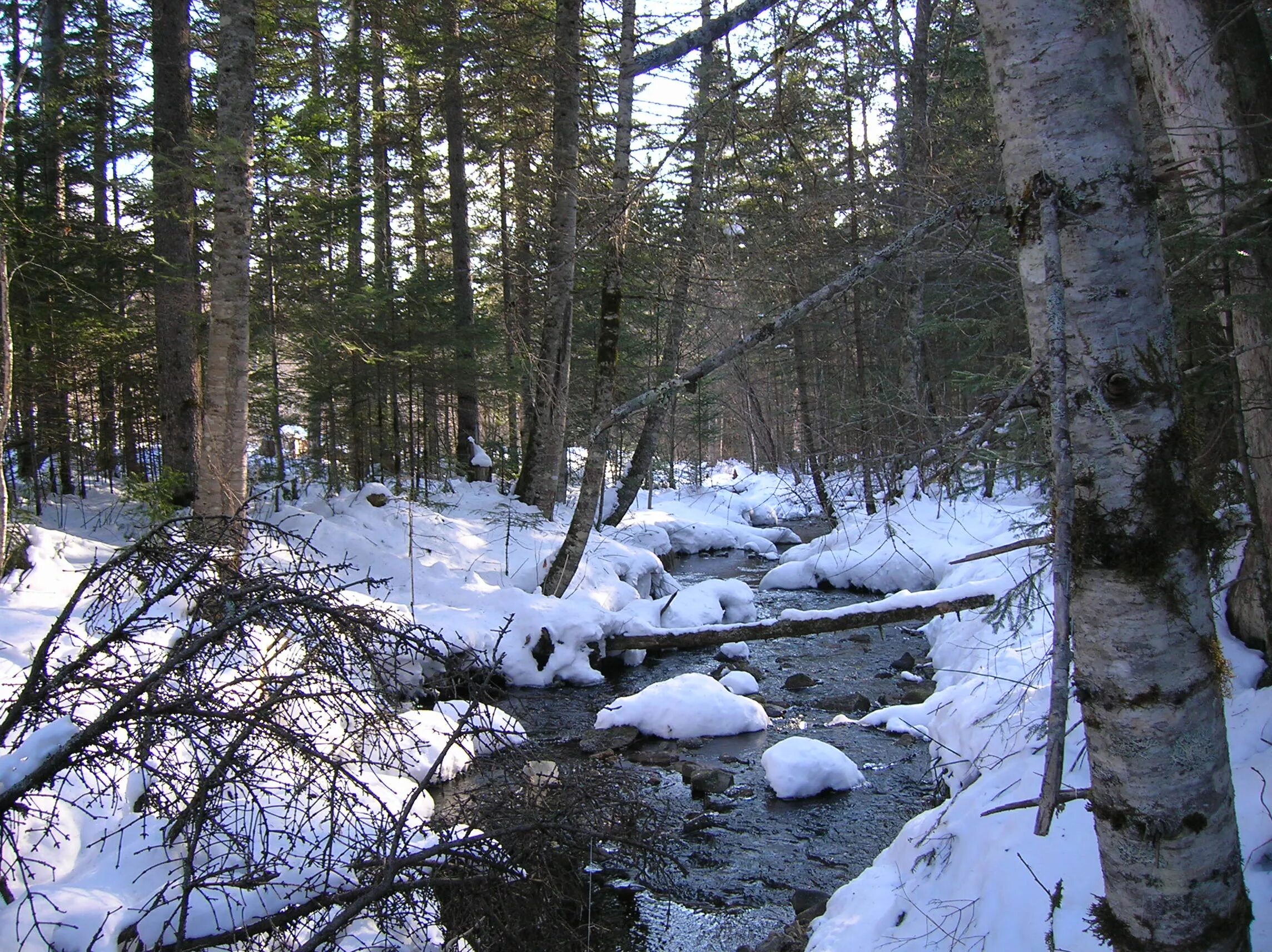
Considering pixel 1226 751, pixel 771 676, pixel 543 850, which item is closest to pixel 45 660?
pixel 543 850

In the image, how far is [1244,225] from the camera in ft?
10.5

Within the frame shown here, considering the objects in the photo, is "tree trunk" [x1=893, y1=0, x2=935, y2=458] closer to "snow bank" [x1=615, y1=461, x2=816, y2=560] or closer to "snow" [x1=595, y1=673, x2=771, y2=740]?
"snow" [x1=595, y1=673, x2=771, y2=740]

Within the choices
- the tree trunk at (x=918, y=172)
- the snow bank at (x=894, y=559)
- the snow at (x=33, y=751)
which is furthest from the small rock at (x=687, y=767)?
the snow bank at (x=894, y=559)

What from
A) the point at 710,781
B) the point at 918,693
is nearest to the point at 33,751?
the point at 710,781

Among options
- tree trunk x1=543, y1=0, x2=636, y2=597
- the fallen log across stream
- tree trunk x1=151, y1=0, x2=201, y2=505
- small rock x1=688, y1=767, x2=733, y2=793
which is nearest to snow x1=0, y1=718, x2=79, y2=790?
small rock x1=688, y1=767, x2=733, y2=793

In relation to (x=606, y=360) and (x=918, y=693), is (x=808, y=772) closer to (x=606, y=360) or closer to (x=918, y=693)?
(x=918, y=693)

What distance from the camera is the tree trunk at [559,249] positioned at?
9.66 metres

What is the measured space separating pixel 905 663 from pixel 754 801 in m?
3.86

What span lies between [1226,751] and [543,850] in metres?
2.31

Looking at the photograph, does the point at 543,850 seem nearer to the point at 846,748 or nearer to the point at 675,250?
the point at 846,748

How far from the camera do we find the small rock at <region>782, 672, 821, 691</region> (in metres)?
8.93

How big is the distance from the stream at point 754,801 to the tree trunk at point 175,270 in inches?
221

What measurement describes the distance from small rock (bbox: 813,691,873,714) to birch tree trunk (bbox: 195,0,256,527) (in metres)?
6.20

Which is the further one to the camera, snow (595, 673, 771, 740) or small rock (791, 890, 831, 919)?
snow (595, 673, 771, 740)
